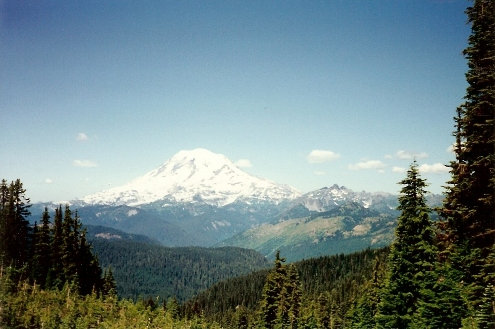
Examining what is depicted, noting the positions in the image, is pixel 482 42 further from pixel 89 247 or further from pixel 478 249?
pixel 89 247

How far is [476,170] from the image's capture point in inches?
723

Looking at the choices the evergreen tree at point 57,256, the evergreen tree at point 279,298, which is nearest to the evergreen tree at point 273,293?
the evergreen tree at point 279,298

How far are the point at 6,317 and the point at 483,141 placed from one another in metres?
22.7

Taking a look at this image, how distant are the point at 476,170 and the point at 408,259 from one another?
672cm

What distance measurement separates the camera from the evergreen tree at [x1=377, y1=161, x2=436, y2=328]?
68.2 feet

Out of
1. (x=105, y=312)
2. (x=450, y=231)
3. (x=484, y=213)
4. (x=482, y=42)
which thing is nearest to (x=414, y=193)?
(x=450, y=231)

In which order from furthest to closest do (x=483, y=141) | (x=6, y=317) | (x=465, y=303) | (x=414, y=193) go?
(x=414, y=193)
(x=483, y=141)
(x=465, y=303)
(x=6, y=317)

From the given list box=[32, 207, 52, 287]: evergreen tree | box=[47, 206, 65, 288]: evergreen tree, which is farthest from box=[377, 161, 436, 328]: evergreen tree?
box=[32, 207, 52, 287]: evergreen tree

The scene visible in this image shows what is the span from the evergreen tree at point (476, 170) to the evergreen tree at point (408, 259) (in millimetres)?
1505

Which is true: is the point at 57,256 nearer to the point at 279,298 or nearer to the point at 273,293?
the point at 273,293

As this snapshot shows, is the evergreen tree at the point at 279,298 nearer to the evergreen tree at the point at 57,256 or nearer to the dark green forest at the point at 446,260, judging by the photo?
the dark green forest at the point at 446,260

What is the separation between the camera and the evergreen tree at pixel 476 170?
1716 cm

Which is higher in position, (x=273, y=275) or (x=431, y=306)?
(x=431, y=306)

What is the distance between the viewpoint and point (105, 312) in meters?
19.3
